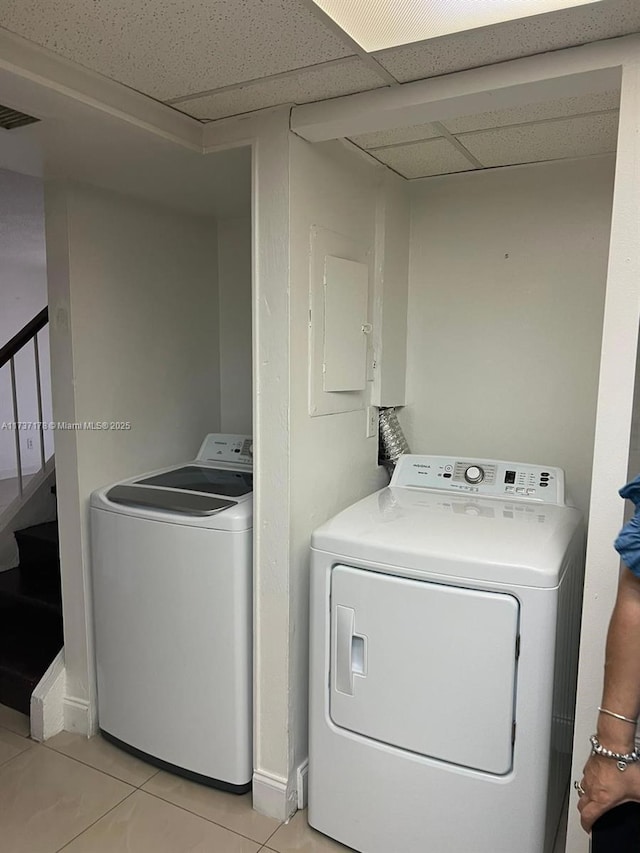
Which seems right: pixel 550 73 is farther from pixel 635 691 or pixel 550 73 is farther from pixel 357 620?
pixel 357 620

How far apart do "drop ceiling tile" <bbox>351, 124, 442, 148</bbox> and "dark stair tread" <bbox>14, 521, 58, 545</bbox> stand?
7.25ft

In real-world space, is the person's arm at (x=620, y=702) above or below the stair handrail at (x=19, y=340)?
below

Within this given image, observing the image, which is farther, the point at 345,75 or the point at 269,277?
the point at 269,277

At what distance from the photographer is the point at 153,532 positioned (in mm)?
2020

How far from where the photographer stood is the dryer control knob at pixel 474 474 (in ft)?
7.02

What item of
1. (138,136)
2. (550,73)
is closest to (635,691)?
(550,73)

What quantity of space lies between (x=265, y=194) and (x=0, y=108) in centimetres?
70

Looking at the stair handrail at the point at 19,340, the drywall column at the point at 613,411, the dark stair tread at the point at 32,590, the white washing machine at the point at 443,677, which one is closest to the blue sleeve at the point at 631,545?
the drywall column at the point at 613,411

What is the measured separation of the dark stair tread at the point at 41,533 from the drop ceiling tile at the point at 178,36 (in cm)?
212

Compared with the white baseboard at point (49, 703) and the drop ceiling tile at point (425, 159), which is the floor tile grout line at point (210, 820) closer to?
the white baseboard at point (49, 703)

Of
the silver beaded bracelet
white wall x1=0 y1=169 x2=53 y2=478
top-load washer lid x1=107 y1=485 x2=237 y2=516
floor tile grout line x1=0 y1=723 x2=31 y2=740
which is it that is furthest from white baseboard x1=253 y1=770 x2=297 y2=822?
white wall x1=0 y1=169 x2=53 y2=478

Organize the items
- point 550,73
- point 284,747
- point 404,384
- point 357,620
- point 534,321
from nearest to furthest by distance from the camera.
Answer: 1. point 550,73
2. point 357,620
3. point 284,747
4. point 534,321
5. point 404,384

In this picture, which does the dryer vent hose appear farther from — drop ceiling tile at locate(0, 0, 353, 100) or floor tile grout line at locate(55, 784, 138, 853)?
floor tile grout line at locate(55, 784, 138, 853)

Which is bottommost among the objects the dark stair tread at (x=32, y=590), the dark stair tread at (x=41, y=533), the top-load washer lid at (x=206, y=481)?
the dark stair tread at (x=32, y=590)
